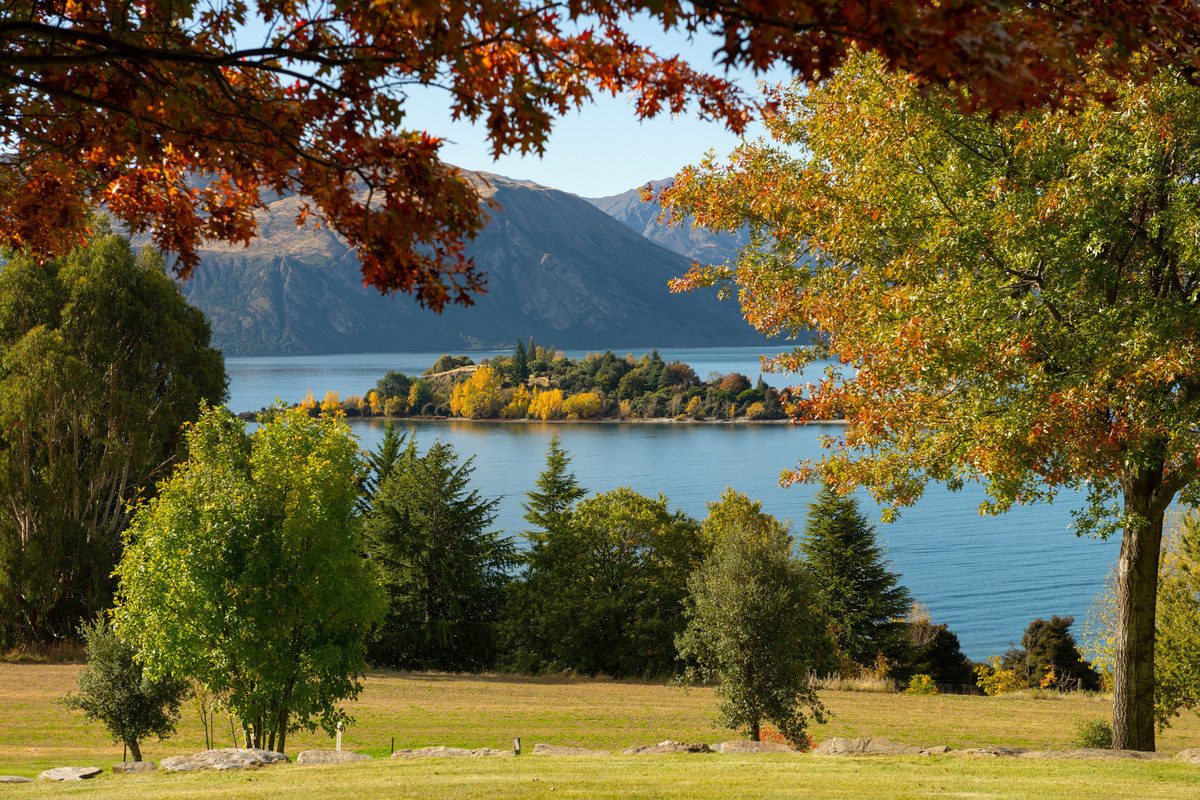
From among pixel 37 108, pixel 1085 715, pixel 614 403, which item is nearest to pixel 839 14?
pixel 37 108

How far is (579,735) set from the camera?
2295cm

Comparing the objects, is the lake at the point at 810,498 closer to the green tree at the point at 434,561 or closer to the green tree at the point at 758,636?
the green tree at the point at 434,561

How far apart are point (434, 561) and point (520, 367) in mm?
116572

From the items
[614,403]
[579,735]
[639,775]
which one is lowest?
[579,735]

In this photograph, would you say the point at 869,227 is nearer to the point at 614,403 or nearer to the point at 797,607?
the point at 797,607

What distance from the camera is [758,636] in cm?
1928

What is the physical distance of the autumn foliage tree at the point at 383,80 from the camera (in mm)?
3951

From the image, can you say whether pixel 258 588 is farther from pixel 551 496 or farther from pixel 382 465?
pixel 382 465

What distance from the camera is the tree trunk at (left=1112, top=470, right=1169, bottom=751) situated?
12.2 meters

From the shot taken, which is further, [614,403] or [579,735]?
[614,403]

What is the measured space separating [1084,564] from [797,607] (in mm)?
53348

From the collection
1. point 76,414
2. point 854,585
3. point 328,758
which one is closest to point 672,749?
point 328,758

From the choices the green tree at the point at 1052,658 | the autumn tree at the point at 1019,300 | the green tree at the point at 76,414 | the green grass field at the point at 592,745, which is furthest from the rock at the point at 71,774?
the green tree at the point at 1052,658

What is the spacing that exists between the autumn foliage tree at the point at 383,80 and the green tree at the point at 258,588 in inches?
479
